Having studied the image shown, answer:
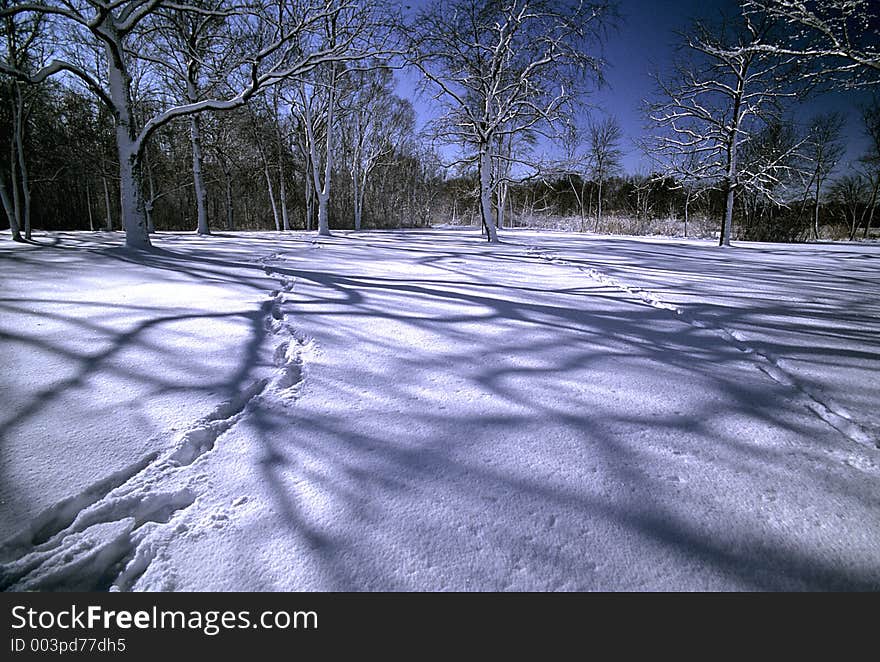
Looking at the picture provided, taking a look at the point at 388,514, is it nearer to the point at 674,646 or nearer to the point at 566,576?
the point at 566,576

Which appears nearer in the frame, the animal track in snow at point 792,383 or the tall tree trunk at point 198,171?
the animal track in snow at point 792,383

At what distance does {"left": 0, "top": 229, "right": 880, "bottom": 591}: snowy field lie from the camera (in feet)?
3.09

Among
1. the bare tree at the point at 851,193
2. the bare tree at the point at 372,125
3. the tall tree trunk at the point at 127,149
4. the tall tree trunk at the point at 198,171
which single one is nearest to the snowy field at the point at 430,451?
the tall tree trunk at the point at 127,149

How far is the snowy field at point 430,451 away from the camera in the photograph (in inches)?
37.1

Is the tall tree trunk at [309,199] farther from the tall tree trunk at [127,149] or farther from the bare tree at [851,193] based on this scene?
the bare tree at [851,193]

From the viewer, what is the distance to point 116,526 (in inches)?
40.5

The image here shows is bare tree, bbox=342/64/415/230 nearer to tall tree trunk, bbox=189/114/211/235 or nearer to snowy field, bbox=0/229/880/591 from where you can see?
tall tree trunk, bbox=189/114/211/235

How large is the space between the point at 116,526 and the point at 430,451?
0.89 m

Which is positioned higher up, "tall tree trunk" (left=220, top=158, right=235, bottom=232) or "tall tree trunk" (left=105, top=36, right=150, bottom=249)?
"tall tree trunk" (left=220, top=158, right=235, bottom=232)

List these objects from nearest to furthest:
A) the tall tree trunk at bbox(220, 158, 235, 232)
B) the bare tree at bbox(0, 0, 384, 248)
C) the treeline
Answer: the bare tree at bbox(0, 0, 384, 248) < the treeline < the tall tree trunk at bbox(220, 158, 235, 232)

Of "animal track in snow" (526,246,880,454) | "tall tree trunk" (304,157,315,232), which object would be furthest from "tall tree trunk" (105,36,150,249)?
"tall tree trunk" (304,157,315,232)

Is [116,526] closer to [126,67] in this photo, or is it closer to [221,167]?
[126,67]

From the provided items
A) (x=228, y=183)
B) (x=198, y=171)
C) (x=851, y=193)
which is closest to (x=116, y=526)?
(x=198, y=171)

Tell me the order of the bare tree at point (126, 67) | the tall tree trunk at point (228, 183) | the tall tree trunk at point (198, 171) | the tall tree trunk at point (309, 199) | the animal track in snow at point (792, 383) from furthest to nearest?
1. the tall tree trunk at point (309, 199)
2. the tall tree trunk at point (228, 183)
3. the tall tree trunk at point (198, 171)
4. the bare tree at point (126, 67)
5. the animal track in snow at point (792, 383)
